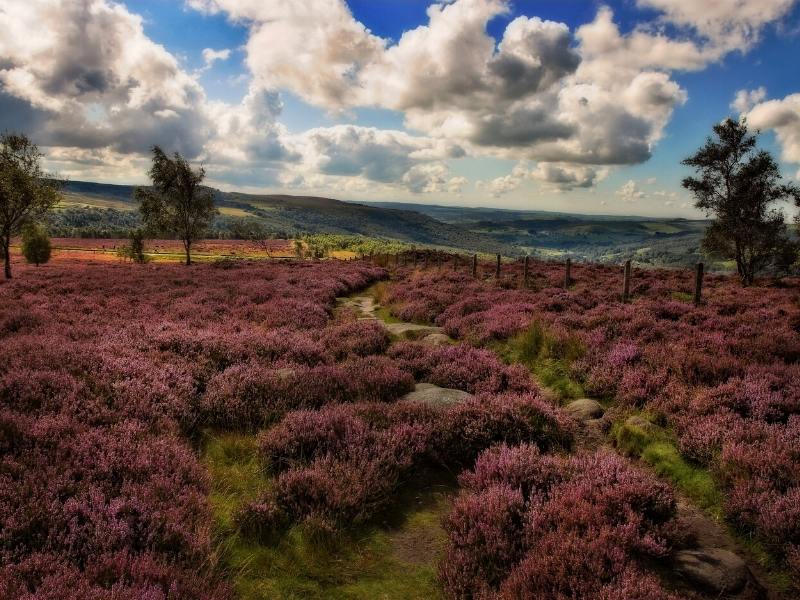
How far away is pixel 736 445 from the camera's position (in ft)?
19.0

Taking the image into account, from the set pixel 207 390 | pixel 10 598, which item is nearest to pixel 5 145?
pixel 207 390

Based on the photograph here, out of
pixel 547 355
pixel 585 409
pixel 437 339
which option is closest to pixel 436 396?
pixel 585 409

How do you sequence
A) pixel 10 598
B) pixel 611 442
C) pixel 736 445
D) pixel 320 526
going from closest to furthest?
pixel 10 598 → pixel 320 526 → pixel 736 445 → pixel 611 442

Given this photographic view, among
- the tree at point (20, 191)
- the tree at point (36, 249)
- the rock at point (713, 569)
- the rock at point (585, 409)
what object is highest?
the tree at point (20, 191)

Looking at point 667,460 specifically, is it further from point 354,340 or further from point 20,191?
point 20,191

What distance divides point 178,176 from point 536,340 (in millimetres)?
54936

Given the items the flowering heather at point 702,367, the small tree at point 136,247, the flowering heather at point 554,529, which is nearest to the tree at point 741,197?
the flowering heather at point 702,367

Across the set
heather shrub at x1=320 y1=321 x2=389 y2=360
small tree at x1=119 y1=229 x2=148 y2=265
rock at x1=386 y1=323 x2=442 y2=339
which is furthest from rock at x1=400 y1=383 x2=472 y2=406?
small tree at x1=119 y1=229 x2=148 y2=265

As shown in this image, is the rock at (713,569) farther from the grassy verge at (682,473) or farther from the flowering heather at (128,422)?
the flowering heather at (128,422)

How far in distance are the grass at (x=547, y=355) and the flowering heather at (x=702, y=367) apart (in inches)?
2.1

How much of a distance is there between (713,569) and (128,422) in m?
6.45

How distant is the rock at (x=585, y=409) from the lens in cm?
797

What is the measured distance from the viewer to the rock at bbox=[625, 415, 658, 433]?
7.04 m

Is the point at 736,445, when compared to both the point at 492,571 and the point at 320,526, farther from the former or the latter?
the point at 320,526
